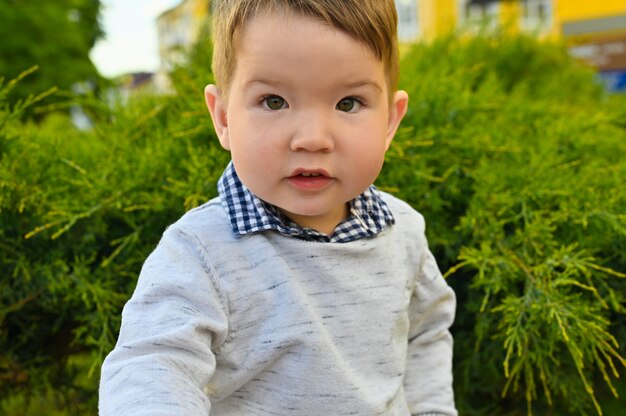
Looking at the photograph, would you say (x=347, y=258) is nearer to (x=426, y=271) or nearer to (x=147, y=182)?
(x=426, y=271)

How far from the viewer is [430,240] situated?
190 cm

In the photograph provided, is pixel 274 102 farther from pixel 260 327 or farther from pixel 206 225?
pixel 260 327

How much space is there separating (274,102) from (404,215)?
0.48 m

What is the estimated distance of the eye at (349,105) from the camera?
130cm

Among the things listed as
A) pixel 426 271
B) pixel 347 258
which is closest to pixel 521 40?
pixel 426 271

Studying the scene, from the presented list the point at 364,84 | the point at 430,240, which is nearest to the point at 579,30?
the point at 430,240

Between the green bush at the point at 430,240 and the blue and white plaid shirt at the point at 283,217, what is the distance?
0.95 ft

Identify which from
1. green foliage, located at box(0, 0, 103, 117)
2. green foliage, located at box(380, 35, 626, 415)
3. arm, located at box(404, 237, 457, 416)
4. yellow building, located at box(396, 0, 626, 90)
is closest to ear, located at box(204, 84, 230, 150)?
arm, located at box(404, 237, 457, 416)

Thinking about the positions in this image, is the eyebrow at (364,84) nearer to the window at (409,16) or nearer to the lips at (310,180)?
the lips at (310,180)

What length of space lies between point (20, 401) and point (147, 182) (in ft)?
2.44

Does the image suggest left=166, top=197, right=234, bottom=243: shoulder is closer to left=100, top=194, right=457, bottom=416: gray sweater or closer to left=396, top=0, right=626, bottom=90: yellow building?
left=100, top=194, right=457, bottom=416: gray sweater

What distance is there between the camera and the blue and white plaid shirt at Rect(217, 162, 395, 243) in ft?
4.37

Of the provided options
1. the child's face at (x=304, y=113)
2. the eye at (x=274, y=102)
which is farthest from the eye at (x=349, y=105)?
the eye at (x=274, y=102)

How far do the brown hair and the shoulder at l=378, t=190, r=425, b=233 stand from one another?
0.30m
